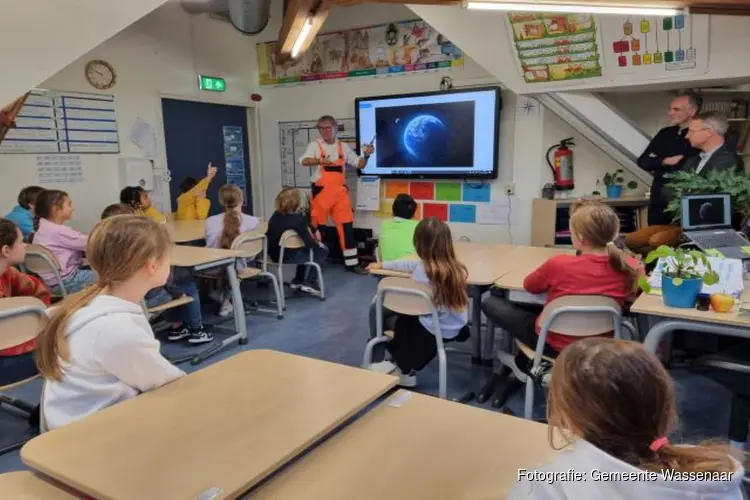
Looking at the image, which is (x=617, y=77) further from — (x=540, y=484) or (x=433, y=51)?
(x=540, y=484)

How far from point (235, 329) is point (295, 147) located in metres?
3.47

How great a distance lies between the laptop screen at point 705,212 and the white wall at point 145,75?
5066 millimetres

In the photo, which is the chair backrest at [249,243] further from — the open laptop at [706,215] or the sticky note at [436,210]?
the open laptop at [706,215]

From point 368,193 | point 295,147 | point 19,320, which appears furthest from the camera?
point 295,147

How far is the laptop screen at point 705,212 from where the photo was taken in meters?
2.80

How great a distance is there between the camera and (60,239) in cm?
351

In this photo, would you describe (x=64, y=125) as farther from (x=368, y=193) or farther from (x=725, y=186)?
(x=725, y=186)

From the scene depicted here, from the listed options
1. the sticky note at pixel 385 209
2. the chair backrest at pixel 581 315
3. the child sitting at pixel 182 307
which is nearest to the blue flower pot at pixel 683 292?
the chair backrest at pixel 581 315

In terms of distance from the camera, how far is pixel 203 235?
4.46m

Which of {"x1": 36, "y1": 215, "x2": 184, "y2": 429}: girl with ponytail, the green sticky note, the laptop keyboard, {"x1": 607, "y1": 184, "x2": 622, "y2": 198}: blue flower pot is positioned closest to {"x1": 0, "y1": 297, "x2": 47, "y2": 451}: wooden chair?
{"x1": 36, "y1": 215, "x2": 184, "y2": 429}: girl with ponytail

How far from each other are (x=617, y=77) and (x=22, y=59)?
13.1ft

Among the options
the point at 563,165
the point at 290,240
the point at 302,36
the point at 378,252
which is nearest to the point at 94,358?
the point at 378,252

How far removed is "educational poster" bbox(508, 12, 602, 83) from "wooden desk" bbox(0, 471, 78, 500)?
4.07 metres

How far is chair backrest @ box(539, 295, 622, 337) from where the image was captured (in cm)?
215
